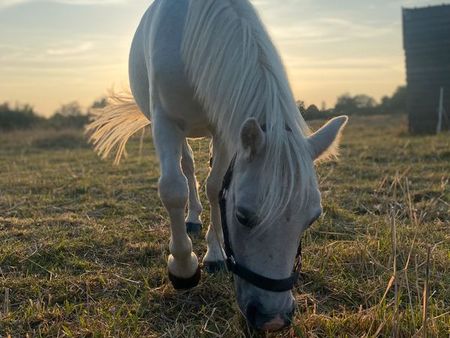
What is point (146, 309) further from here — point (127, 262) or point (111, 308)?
point (127, 262)

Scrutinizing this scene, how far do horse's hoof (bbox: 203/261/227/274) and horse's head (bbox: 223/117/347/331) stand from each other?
98 cm

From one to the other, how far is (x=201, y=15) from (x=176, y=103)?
0.49 metres

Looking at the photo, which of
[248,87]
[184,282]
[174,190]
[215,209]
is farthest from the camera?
[215,209]

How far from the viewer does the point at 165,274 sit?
3057 millimetres

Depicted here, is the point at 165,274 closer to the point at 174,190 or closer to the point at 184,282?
the point at 184,282

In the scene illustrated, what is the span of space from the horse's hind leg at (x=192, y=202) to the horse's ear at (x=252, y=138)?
2.18m

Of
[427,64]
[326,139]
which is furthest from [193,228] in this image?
[427,64]

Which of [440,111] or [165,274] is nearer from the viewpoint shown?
[165,274]

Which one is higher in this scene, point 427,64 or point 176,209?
point 427,64

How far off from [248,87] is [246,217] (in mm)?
559

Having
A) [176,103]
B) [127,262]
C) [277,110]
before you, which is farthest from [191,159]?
[277,110]

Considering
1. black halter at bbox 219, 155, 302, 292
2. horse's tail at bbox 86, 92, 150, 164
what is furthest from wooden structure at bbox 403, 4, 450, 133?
black halter at bbox 219, 155, 302, 292

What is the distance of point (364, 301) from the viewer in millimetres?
2637

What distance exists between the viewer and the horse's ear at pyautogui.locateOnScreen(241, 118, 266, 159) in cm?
198
